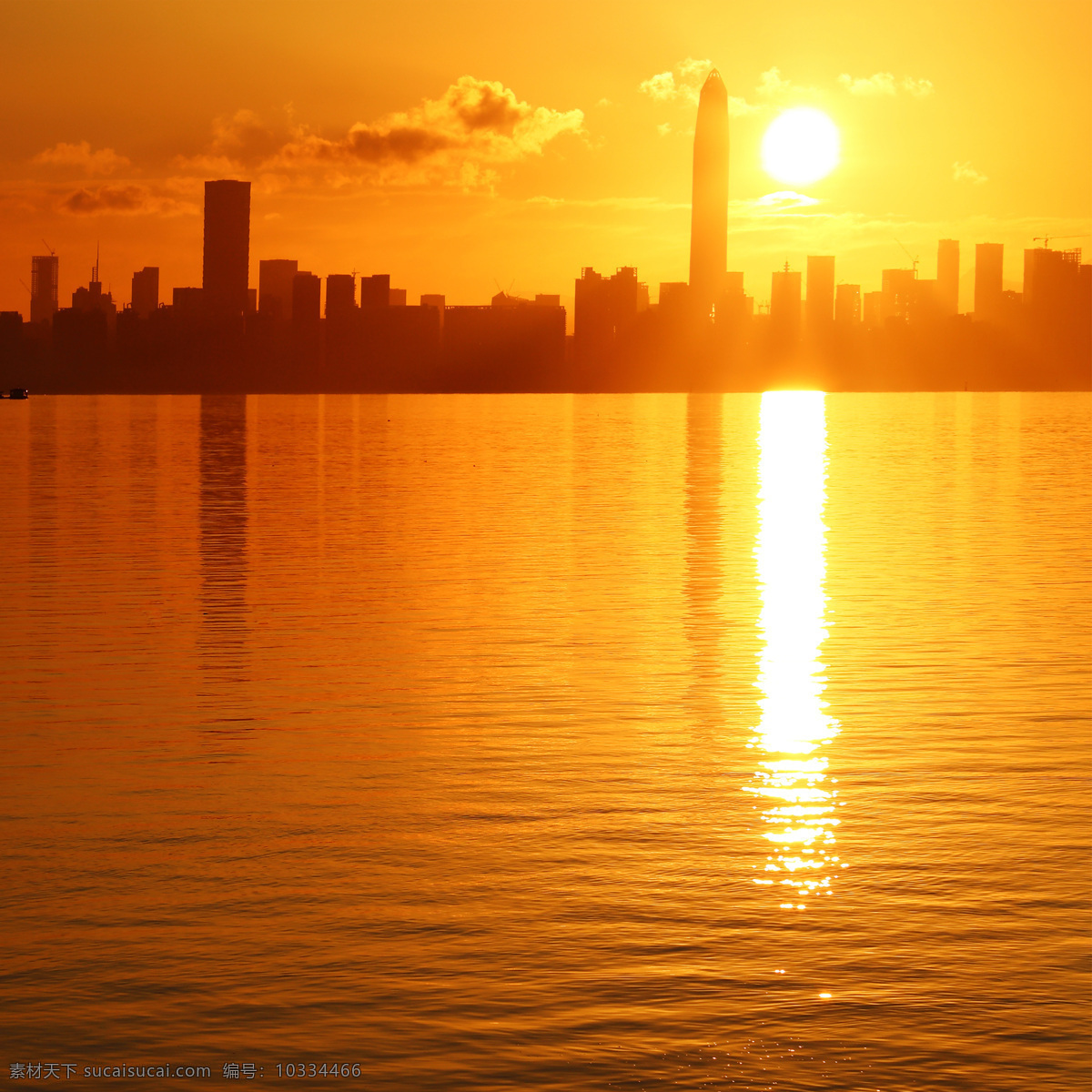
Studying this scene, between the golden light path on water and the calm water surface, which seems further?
the golden light path on water

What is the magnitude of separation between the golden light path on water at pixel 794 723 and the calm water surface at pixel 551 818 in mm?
76

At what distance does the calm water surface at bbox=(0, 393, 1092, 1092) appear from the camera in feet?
33.1

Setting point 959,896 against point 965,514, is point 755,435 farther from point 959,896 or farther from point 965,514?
point 959,896

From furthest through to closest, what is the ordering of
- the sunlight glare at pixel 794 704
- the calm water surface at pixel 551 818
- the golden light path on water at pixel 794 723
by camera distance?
the sunlight glare at pixel 794 704, the golden light path on water at pixel 794 723, the calm water surface at pixel 551 818

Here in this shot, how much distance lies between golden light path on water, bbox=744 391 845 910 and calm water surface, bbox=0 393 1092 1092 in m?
0.08

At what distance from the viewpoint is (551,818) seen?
15.0m

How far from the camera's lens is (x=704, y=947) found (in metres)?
11.5

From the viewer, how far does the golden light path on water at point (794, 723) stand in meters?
13.7

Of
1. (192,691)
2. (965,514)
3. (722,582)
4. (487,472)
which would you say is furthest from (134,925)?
(487,472)

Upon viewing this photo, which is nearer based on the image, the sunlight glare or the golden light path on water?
the golden light path on water

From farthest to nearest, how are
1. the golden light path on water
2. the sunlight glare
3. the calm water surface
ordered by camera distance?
the sunlight glare
the golden light path on water
the calm water surface

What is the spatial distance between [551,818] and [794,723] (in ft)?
18.8

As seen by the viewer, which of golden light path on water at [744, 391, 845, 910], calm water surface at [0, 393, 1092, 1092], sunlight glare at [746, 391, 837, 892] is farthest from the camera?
sunlight glare at [746, 391, 837, 892]

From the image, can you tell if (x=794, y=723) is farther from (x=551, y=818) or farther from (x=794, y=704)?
(x=551, y=818)
